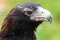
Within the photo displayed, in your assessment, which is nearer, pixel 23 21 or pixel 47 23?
pixel 23 21

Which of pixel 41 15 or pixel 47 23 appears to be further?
pixel 47 23

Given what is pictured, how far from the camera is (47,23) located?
388 inches

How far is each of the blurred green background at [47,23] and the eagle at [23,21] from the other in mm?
2405

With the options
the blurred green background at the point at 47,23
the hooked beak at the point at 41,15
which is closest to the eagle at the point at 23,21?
the hooked beak at the point at 41,15

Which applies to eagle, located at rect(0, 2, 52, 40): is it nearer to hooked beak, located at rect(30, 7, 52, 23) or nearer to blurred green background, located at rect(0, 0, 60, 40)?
hooked beak, located at rect(30, 7, 52, 23)

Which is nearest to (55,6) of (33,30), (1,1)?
(1,1)

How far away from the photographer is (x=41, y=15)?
6.45 m

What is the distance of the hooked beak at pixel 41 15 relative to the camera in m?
6.34

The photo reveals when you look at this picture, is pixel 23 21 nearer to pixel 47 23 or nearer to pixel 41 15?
pixel 41 15

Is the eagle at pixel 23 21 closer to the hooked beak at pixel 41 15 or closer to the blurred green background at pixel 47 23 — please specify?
the hooked beak at pixel 41 15

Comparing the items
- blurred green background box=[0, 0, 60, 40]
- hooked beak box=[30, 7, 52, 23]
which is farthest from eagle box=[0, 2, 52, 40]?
blurred green background box=[0, 0, 60, 40]

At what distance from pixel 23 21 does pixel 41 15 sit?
11.7 inches

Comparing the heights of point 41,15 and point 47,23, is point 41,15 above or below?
below

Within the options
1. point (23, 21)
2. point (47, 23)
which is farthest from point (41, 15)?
point (47, 23)
